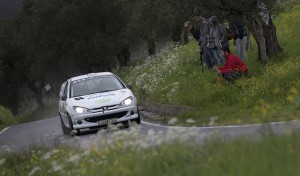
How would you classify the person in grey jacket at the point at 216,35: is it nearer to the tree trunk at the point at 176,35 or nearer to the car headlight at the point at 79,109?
the car headlight at the point at 79,109

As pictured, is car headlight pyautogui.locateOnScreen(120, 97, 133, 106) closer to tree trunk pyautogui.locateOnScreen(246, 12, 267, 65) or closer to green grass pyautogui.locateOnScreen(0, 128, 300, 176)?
tree trunk pyautogui.locateOnScreen(246, 12, 267, 65)

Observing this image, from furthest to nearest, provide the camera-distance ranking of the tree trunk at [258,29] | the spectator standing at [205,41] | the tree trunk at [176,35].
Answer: the tree trunk at [176,35] → the spectator standing at [205,41] → the tree trunk at [258,29]

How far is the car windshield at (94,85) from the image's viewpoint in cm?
1744

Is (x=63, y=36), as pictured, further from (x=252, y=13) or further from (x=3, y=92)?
(x=252, y=13)

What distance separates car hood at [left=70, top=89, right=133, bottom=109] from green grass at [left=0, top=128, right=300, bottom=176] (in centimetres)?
712

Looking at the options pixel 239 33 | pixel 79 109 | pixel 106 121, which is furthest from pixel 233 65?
pixel 79 109

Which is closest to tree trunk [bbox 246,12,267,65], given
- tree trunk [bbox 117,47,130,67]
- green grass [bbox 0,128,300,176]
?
green grass [bbox 0,128,300,176]

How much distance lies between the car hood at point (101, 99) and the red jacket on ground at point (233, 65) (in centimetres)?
332

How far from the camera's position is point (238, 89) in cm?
1786

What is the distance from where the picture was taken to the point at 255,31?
19797 mm

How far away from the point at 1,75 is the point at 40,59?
7.94m

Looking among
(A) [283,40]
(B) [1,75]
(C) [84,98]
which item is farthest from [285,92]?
(B) [1,75]

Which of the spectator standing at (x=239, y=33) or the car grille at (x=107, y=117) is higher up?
the spectator standing at (x=239, y=33)

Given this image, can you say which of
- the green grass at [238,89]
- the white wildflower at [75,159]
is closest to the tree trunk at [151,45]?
the green grass at [238,89]
